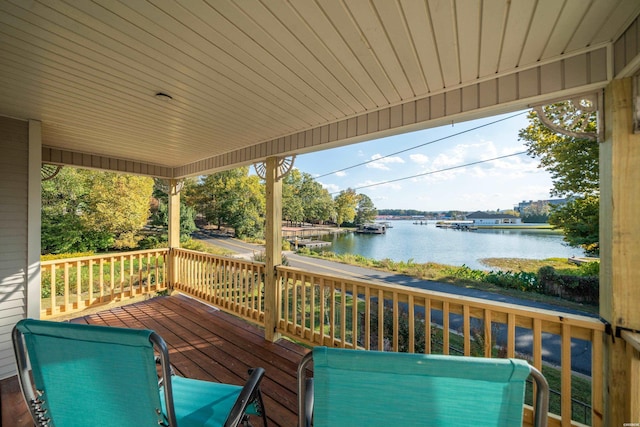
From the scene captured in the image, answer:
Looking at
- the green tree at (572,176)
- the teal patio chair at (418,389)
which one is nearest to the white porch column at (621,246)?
the teal patio chair at (418,389)

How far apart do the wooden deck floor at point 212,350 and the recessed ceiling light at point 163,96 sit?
249 cm

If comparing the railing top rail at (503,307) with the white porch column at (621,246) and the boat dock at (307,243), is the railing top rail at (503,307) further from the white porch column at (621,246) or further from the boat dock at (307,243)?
the boat dock at (307,243)

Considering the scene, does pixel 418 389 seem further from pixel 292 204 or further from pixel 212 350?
pixel 292 204

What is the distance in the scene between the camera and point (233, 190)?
→ 12070 millimetres

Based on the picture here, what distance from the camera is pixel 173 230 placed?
16.0 ft

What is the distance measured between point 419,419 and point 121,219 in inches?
421

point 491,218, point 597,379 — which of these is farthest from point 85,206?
point 597,379

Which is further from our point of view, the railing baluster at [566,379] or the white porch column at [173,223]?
the white porch column at [173,223]

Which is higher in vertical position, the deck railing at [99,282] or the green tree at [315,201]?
the green tree at [315,201]

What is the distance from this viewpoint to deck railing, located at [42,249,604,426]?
5.19 feet

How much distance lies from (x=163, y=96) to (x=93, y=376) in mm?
2022

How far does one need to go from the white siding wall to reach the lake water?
5.56m

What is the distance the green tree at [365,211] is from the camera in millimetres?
7293

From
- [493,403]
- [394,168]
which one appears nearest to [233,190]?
[394,168]
